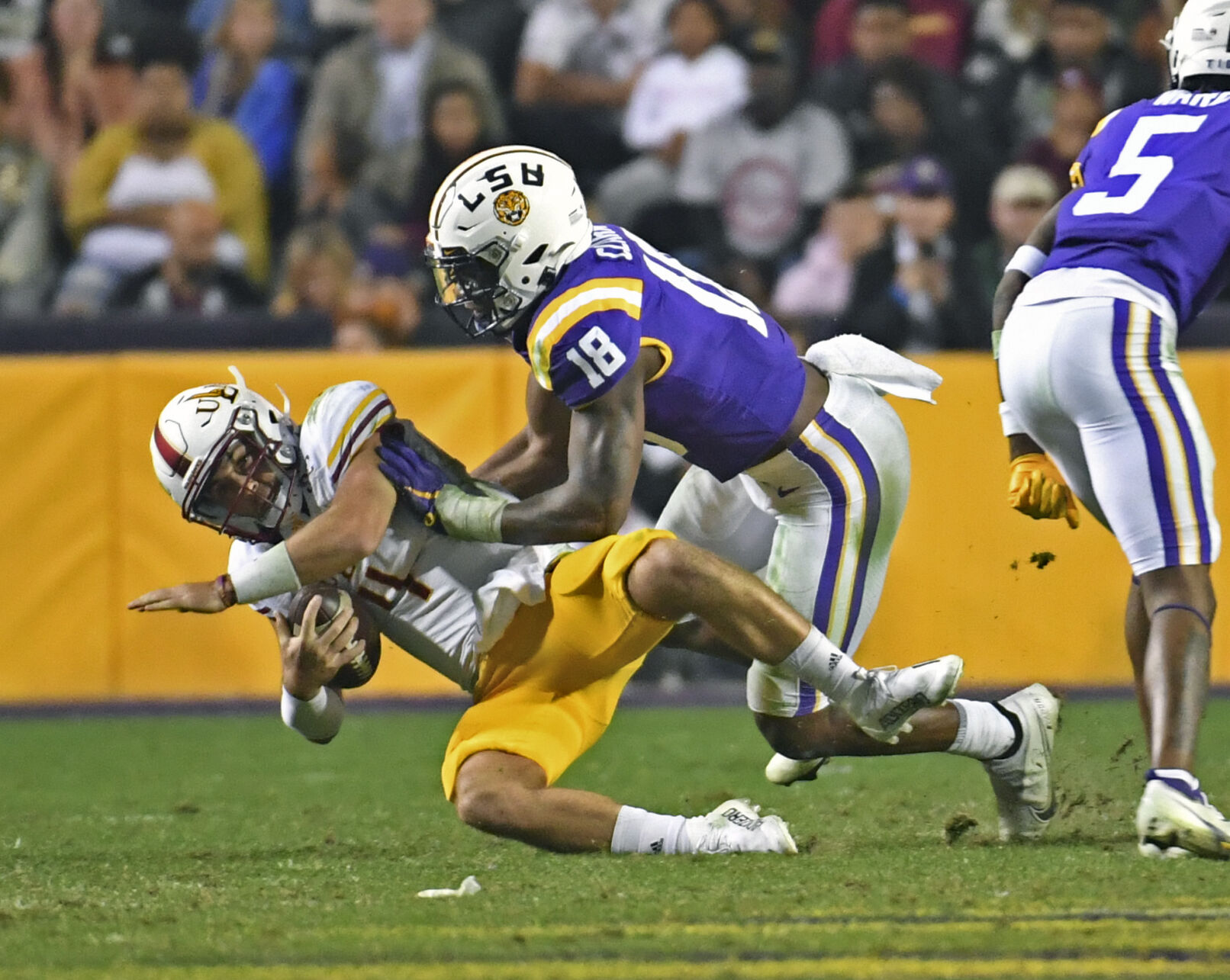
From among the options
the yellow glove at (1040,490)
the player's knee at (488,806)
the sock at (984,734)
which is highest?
the yellow glove at (1040,490)

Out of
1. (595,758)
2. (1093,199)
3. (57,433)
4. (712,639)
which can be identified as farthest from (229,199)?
(1093,199)

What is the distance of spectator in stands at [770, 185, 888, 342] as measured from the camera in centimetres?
870

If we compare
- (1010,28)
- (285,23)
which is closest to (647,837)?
(1010,28)

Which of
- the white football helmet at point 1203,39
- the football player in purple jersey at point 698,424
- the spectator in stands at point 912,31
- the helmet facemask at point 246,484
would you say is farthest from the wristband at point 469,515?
the spectator in stands at point 912,31

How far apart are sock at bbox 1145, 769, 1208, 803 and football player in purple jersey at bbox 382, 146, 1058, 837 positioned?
472 mm

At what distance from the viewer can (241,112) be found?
9672 mm

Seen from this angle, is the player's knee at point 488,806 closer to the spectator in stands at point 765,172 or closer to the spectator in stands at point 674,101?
the spectator in stands at point 765,172

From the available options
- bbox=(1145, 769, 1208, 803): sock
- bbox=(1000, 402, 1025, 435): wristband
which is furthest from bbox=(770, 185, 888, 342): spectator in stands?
bbox=(1145, 769, 1208, 803): sock

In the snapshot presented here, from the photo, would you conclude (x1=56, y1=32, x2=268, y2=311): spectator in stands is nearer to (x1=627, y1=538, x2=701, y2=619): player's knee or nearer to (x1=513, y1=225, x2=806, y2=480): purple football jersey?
(x1=513, y1=225, x2=806, y2=480): purple football jersey

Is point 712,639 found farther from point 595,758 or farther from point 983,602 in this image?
point 983,602

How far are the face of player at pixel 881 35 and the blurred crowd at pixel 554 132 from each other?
1 cm

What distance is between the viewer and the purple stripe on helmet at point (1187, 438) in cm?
376

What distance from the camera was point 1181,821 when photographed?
11.4 ft

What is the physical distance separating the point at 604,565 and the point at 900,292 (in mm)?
4806
